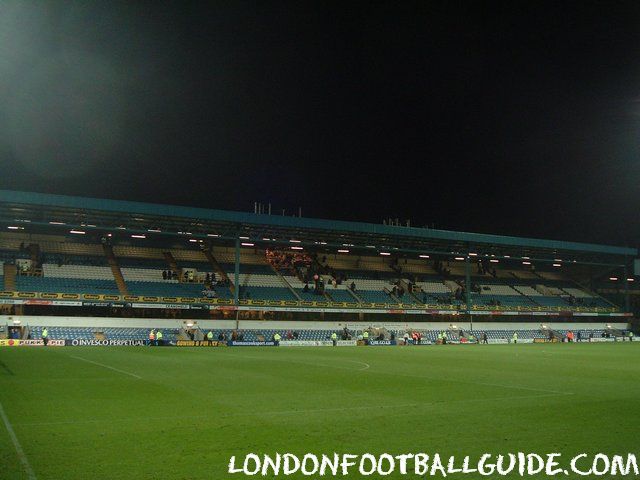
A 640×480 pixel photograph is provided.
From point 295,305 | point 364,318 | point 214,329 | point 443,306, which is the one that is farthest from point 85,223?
point 443,306

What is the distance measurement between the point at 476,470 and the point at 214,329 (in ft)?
139

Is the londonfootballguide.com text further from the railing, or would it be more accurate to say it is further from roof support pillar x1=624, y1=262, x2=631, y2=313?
roof support pillar x1=624, y1=262, x2=631, y2=313

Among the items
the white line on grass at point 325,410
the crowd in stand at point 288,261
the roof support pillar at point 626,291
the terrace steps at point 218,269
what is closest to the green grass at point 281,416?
the white line on grass at point 325,410

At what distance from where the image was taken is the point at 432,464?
765 centimetres

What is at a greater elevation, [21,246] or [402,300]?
[21,246]

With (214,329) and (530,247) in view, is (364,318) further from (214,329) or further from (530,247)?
(530,247)

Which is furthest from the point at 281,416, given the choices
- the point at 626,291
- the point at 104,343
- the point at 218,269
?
the point at 626,291

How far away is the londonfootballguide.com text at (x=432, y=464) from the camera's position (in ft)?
24.0

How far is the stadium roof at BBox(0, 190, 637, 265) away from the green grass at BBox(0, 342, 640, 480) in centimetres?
2397

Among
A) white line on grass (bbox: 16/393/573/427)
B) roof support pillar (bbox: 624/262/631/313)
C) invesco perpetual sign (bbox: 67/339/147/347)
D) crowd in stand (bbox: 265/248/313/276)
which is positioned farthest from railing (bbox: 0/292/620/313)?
white line on grass (bbox: 16/393/573/427)

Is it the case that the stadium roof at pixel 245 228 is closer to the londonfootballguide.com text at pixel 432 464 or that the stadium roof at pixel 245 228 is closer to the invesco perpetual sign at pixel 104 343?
the invesco perpetual sign at pixel 104 343

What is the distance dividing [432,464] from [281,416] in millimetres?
4419

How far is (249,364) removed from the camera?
25.2m

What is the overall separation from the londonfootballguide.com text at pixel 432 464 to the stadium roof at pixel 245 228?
3818cm
